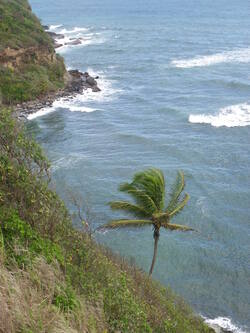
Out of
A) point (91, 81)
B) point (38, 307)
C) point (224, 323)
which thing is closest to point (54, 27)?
point (91, 81)

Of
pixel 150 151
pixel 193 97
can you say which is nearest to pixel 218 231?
pixel 150 151

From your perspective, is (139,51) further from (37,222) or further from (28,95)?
(37,222)

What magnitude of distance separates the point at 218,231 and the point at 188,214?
2773 millimetres

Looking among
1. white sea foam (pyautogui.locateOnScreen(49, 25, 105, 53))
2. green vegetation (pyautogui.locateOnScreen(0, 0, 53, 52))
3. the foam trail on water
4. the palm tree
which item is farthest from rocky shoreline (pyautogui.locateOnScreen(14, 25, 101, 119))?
the foam trail on water

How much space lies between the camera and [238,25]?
10475 centimetres

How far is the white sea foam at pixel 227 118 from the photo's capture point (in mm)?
50719

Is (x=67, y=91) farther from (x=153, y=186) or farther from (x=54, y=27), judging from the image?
(x=54, y=27)

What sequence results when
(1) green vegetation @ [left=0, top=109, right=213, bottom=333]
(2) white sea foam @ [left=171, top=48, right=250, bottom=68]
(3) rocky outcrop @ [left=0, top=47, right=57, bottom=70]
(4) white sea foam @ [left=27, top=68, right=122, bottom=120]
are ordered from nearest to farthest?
(1) green vegetation @ [left=0, top=109, right=213, bottom=333] → (4) white sea foam @ [left=27, top=68, right=122, bottom=120] → (3) rocky outcrop @ [left=0, top=47, right=57, bottom=70] → (2) white sea foam @ [left=171, top=48, right=250, bottom=68]

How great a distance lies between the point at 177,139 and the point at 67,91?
71.4 feet

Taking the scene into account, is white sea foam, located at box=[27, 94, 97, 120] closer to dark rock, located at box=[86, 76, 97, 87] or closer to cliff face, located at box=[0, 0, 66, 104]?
cliff face, located at box=[0, 0, 66, 104]

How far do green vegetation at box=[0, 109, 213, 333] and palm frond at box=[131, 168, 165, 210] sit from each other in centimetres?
440

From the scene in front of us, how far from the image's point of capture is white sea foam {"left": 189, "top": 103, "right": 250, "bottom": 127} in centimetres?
5072

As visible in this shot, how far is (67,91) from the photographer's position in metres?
62.5

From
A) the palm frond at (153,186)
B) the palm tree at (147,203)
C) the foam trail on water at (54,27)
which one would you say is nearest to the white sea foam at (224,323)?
the palm tree at (147,203)
